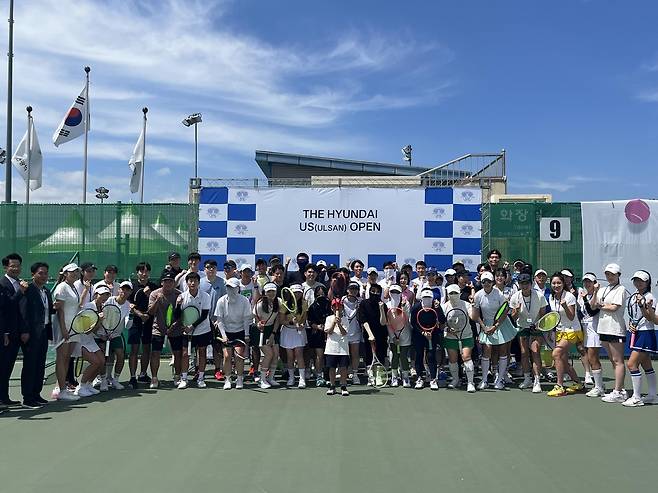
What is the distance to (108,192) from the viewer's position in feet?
106

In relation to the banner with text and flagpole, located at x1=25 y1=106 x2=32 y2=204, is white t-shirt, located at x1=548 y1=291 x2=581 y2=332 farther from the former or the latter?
flagpole, located at x1=25 y1=106 x2=32 y2=204

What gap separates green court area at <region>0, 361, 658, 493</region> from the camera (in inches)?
180

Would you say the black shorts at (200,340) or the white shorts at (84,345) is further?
the black shorts at (200,340)

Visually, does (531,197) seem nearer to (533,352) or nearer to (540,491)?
(533,352)

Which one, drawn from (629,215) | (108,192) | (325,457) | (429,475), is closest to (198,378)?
(325,457)

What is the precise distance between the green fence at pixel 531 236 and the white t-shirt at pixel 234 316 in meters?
4.64

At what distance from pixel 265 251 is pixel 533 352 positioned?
4.95 metres

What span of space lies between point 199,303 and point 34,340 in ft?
7.12

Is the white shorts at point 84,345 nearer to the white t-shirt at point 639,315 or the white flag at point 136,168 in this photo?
the white t-shirt at point 639,315

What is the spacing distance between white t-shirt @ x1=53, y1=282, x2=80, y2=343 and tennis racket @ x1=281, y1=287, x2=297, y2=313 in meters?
2.71

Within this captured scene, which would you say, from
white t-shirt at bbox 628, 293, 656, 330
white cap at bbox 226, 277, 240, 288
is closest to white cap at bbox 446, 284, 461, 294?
white t-shirt at bbox 628, 293, 656, 330

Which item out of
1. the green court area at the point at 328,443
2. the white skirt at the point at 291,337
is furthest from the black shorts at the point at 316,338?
the green court area at the point at 328,443

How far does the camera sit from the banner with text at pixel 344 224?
10812 millimetres

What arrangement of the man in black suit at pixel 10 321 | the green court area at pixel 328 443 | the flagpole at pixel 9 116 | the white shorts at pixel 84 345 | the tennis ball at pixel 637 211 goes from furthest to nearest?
the flagpole at pixel 9 116 < the tennis ball at pixel 637 211 < the white shorts at pixel 84 345 < the man in black suit at pixel 10 321 < the green court area at pixel 328 443
